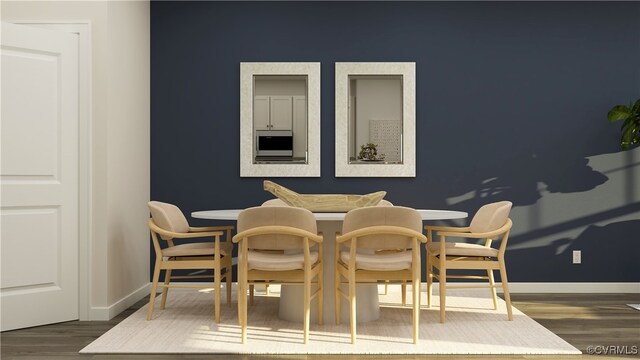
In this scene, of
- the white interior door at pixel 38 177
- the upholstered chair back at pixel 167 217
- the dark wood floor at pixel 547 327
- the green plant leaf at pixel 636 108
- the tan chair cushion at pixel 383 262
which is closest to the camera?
the dark wood floor at pixel 547 327

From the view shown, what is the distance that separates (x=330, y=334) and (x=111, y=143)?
215 cm

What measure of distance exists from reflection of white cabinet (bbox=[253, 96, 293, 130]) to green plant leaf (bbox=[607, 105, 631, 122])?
2807 millimetres

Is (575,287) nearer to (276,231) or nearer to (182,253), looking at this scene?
(276,231)

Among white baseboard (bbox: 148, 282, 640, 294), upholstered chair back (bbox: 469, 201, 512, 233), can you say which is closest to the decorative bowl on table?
upholstered chair back (bbox: 469, 201, 512, 233)

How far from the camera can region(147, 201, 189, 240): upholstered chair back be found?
4.42 metres

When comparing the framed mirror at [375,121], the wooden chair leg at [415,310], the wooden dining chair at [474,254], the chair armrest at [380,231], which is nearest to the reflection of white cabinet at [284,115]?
the framed mirror at [375,121]

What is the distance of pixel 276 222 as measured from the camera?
12.3 ft

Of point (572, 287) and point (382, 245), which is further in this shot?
point (572, 287)

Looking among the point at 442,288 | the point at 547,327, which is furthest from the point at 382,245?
the point at 547,327

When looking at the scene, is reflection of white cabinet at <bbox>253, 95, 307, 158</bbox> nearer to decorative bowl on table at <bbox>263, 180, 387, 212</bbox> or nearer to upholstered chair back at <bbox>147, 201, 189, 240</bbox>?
upholstered chair back at <bbox>147, 201, 189, 240</bbox>

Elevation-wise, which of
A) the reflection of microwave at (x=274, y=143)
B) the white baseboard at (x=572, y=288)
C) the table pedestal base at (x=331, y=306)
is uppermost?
the reflection of microwave at (x=274, y=143)

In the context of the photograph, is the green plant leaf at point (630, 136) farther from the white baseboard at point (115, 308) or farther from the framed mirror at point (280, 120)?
the white baseboard at point (115, 308)

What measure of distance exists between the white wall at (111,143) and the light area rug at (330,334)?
0.34m

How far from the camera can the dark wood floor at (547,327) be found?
3533 mm
